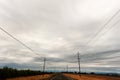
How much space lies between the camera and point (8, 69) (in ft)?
126

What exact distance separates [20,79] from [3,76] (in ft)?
13.9

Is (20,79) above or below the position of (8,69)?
below

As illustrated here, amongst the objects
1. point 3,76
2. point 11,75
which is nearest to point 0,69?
point 3,76

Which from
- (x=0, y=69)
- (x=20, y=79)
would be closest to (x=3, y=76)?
(x=0, y=69)

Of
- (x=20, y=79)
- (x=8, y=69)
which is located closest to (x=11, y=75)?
(x=8, y=69)

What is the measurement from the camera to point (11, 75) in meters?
39.4

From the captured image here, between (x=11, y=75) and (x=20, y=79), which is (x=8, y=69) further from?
(x=20, y=79)

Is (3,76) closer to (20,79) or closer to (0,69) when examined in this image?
(0,69)

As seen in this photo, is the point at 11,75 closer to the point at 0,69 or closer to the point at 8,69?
the point at 8,69

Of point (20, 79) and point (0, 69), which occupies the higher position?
point (0, 69)

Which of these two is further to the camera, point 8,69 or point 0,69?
point 8,69

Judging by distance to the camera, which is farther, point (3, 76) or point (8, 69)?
point (8, 69)

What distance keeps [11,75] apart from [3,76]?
4.06 metres

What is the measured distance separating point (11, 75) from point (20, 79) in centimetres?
491
